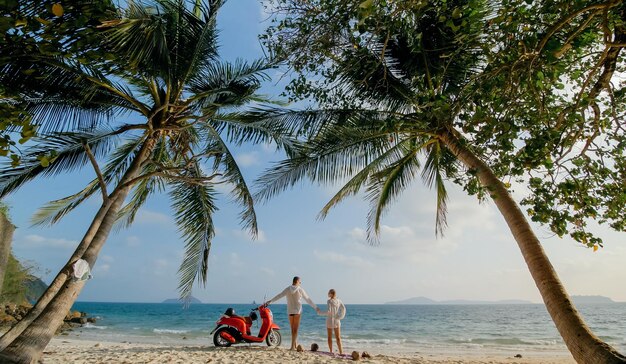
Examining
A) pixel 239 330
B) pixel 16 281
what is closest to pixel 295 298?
pixel 239 330

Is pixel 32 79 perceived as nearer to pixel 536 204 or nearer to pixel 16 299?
pixel 536 204

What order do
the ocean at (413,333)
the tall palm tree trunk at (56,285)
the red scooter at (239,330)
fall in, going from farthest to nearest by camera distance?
the ocean at (413,333) < the red scooter at (239,330) < the tall palm tree trunk at (56,285)

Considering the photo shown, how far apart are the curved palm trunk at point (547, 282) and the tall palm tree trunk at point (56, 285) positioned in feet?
16.9

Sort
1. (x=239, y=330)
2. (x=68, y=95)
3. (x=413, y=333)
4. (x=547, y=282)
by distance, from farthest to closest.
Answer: (x=413, y=333), (x=239, y=330), (x=68, y=95), (x=547, y=282)

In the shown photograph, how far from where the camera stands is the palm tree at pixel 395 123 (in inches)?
202

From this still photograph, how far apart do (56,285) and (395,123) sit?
472cm

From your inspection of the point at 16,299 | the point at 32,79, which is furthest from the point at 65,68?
the point at 16,299

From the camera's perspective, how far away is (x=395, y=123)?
532 centimetres

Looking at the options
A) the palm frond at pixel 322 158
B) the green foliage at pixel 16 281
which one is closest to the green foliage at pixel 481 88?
the palm frond at pixel 322 158

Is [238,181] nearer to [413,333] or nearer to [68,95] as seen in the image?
[68,95]

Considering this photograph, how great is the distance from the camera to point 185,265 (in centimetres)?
823

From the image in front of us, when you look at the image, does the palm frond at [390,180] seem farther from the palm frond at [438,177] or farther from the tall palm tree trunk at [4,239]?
the tall palm tree trunk at [4,239]

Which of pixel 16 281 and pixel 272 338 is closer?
pixel 272 338

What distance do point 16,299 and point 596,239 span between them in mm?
24226
